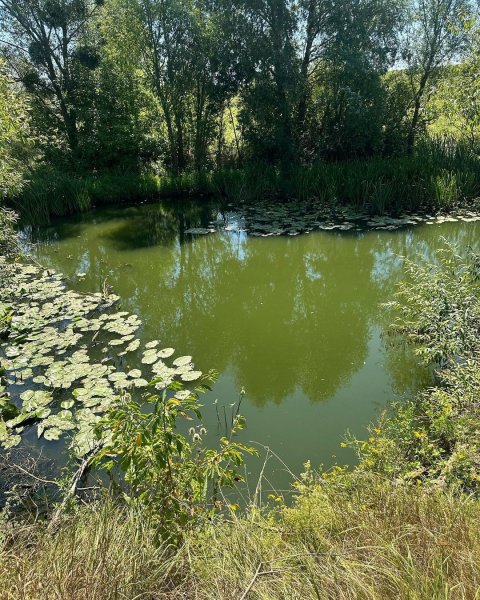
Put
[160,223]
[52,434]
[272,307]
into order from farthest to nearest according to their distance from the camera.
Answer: [160,223] < [272,307] < [52,434]

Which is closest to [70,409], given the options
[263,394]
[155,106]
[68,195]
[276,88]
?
[263,394]

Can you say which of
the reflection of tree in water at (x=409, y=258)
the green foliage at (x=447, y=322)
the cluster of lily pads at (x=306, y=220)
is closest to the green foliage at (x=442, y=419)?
the green foliage at (x=447, y=322)

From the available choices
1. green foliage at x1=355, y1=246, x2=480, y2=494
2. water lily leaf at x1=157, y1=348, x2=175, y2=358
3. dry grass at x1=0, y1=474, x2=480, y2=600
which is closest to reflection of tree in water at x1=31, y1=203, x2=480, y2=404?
water lily leaf at x1=157, y1=348, x2=175, y2=358

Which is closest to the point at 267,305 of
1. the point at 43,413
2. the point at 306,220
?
the point at 43,413

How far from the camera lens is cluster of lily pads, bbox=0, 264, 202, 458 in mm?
3264

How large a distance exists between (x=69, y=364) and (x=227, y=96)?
985 cm

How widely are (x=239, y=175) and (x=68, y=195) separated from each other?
4100 millimetres

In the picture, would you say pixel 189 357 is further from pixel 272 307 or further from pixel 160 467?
pixel 160 467

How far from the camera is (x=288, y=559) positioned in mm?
1429

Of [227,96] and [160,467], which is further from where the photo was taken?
[227,96]

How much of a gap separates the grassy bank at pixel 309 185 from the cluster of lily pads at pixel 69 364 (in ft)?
16.6

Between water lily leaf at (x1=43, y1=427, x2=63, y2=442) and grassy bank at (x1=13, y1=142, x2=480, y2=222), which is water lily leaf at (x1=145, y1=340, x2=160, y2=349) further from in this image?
grassy bank at (x1=13, y1=142, x2=480, y2=222)

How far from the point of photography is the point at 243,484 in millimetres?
2746

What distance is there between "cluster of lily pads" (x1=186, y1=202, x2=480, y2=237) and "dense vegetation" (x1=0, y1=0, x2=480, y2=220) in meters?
0.48
